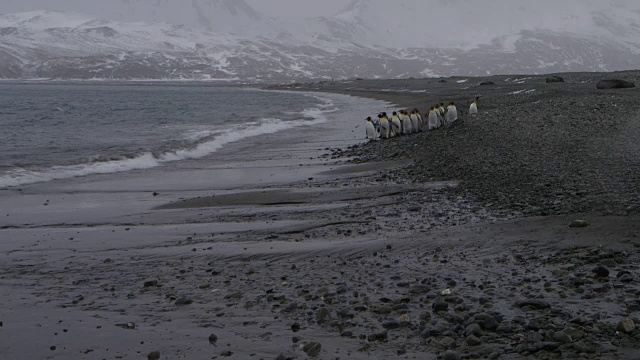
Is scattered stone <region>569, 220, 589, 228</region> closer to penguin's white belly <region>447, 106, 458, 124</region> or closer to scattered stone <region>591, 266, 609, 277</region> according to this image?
scattered stone <region>591, 266, 609, 277</region>

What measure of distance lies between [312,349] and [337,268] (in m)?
2.02

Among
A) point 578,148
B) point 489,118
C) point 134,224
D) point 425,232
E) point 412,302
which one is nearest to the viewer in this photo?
point 412,302

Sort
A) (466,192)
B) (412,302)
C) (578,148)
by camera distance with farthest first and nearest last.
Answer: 1. (578,148)
2. (466,192)
3. (412,302)

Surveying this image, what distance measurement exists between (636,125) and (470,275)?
1294cm

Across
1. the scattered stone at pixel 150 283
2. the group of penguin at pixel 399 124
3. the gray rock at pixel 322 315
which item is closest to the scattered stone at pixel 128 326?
the scattered stone at pixel 150 283

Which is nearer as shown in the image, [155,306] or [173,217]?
[155,306]

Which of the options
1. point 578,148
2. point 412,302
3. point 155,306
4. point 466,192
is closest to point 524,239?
point 412,302

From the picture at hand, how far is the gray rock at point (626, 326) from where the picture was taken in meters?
4.25

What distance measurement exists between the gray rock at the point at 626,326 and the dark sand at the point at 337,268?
3 cm

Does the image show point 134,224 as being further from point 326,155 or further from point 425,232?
point 326,155

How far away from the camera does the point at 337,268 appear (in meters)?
6.42

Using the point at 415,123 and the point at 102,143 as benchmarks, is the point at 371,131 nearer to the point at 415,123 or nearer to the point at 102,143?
the point at 415,123

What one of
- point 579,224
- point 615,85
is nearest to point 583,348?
point 579,224

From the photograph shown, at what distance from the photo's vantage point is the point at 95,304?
5582 millimetres
